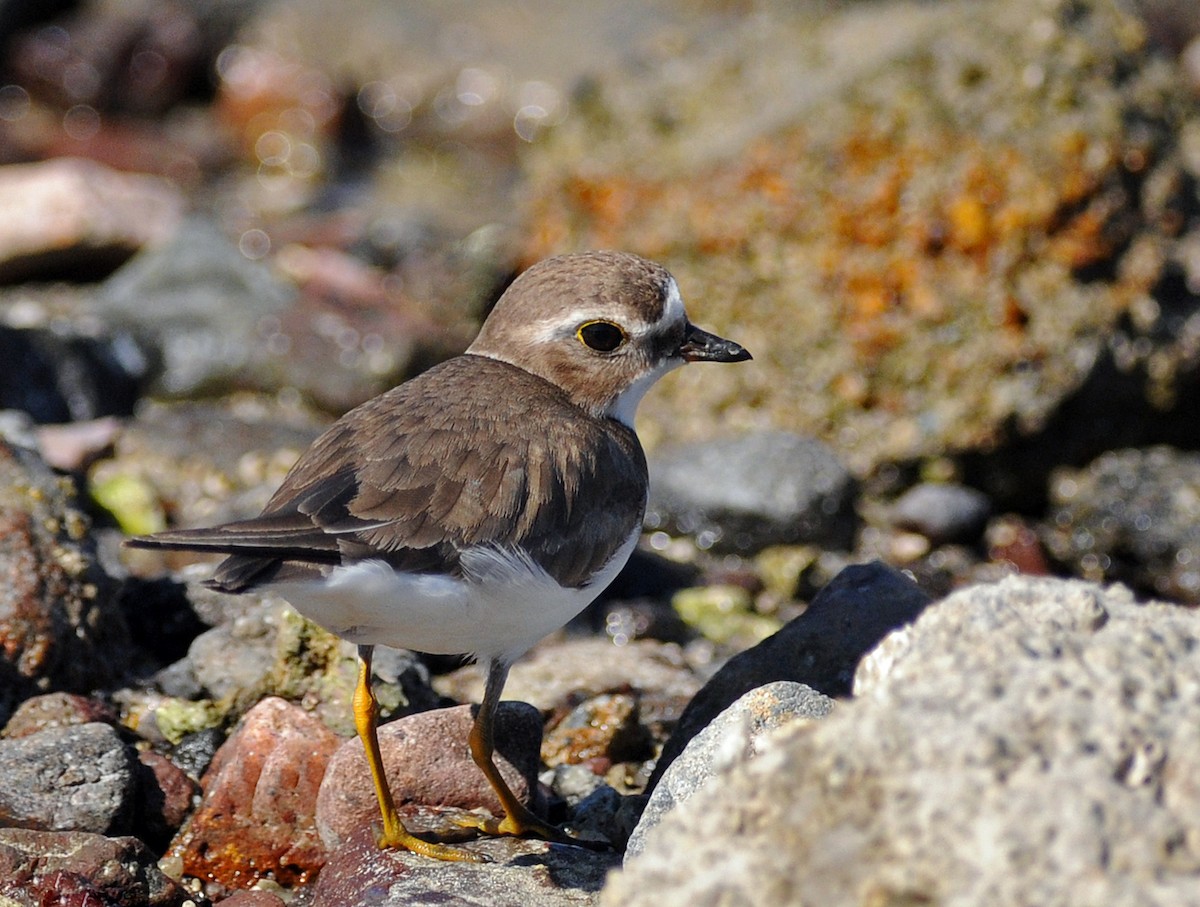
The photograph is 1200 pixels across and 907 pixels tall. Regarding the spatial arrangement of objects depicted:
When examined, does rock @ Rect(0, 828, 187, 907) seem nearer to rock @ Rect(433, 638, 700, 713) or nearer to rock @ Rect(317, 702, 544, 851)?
rock @ Rect(317, 702, 544, 851)

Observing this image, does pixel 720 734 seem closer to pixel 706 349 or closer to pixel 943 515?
pixel 706 349

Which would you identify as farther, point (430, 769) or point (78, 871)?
point (430, 769)

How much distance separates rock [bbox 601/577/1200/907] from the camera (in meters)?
2.74

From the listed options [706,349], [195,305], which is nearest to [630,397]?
[706,349]

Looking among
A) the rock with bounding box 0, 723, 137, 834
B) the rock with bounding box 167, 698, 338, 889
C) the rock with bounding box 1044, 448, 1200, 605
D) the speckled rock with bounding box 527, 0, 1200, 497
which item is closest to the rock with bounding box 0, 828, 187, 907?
the rock with bounding box 0, 723, 137, 834

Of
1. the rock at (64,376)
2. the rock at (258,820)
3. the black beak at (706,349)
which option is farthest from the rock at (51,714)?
the rock at (64,376)

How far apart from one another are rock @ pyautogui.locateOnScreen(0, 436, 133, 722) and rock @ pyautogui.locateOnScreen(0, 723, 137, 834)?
23.9 inches

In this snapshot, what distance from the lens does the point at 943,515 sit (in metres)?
8.92

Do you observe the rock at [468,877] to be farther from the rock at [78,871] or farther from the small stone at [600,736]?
the small stone at [600,736]

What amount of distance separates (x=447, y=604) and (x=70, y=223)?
822cm

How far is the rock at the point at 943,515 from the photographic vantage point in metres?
8.92

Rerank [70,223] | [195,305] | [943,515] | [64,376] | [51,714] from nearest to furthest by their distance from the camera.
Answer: [51,714], [943,515], [64,376], [195,305], [70,223]

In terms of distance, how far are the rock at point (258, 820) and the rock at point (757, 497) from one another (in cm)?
378

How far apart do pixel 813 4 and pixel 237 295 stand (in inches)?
319
